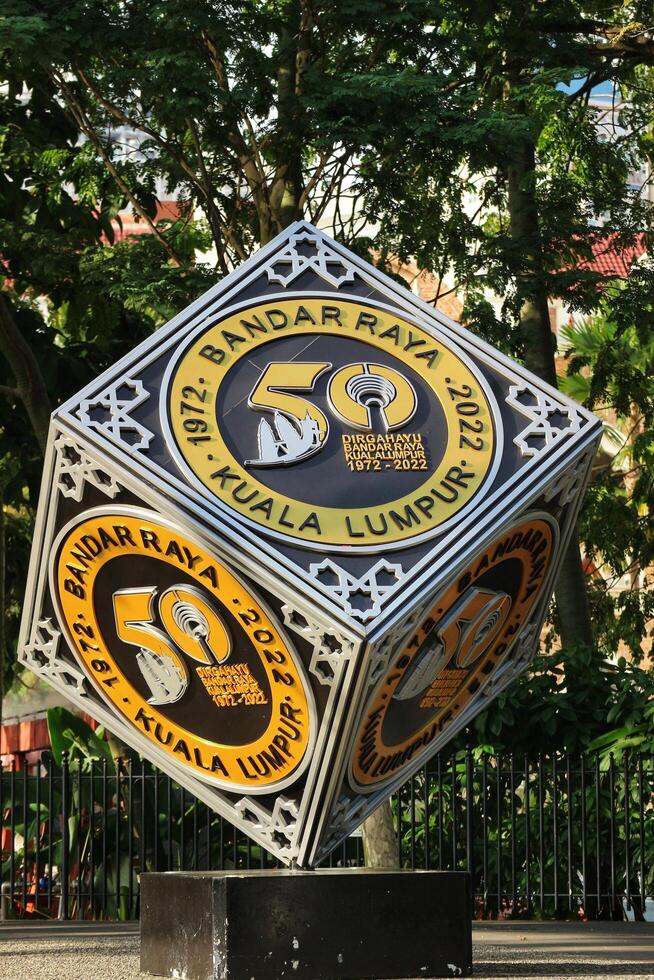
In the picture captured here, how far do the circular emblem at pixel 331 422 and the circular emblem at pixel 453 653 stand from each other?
0.49m

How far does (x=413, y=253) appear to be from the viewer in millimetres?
15328

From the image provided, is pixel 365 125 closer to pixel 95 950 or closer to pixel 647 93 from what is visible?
pixel 647 93

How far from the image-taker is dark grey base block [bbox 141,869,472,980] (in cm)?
764

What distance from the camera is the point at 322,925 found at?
25.3 feet

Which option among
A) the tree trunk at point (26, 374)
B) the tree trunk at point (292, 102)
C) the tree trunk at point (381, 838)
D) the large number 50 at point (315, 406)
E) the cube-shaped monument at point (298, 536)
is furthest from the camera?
the tree trunk at point (26, 374)

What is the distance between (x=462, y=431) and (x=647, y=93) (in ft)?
33.5

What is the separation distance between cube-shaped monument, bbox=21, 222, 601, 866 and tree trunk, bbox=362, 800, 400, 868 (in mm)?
4292

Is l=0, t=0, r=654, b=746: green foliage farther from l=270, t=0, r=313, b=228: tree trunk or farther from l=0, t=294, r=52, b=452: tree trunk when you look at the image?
l=0, t=294, r=52, b=452: tree trunk

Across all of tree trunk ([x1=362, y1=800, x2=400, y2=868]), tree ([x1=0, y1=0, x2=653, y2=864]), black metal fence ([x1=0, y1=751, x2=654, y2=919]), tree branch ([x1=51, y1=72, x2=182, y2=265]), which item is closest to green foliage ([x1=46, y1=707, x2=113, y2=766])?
black metal fence ([x1=0, y1=751, x2=654, y2=919])

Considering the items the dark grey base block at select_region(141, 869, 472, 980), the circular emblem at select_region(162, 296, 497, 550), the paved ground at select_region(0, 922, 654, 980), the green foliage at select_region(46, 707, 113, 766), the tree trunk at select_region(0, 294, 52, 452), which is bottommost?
the paved ground at select_region(0, 922, 654, 980)

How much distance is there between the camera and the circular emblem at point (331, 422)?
768 centimetres

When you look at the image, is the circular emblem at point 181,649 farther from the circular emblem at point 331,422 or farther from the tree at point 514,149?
the tree at point 514,149

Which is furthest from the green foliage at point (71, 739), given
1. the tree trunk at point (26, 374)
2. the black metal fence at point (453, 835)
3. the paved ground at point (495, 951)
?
the tree trunk at point (26, 374)

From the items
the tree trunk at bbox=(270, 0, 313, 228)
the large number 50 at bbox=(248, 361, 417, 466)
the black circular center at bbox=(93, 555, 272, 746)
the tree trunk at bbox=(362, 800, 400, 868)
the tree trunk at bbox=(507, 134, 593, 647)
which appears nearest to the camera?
the black circular center at bbox=(93, 555, 272, 746)
